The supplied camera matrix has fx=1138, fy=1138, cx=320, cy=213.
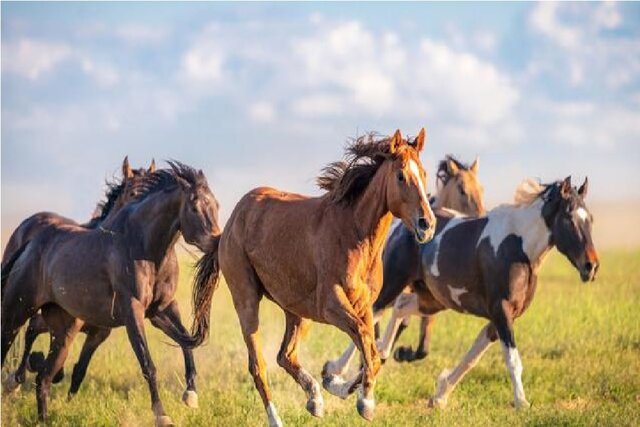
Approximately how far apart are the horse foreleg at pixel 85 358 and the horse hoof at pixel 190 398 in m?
1.48

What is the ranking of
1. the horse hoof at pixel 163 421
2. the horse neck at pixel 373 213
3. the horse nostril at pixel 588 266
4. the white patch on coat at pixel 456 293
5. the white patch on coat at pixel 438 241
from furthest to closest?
1. the white patch on coat at pixel 438 241
2. the white patch on coat at pixel 456 293
3. the horse nostril at pixel 588 266
4. the horse hoof at pixel 163 421
5. the horse neck at pixel 373 213

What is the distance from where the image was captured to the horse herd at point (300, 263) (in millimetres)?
8242

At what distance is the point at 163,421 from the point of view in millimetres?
9602

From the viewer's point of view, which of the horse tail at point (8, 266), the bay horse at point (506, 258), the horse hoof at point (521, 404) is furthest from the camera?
the horse tail at point (8, 266)

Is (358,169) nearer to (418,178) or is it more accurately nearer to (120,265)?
(418,178)

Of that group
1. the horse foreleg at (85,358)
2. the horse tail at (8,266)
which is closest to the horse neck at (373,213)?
the horse foreleg at (85,358)

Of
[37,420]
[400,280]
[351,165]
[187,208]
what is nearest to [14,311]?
[37,420]

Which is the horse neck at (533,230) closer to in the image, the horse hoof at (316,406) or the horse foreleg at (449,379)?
the horse foreleg at (449,379)

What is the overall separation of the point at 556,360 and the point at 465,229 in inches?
104

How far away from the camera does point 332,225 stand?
8.38m

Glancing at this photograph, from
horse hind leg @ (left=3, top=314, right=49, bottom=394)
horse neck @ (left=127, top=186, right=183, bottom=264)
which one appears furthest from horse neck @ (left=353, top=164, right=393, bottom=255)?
horse hind leg @ (left=3, top=314, right=49, bottom=394)

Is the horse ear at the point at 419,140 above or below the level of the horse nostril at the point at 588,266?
above

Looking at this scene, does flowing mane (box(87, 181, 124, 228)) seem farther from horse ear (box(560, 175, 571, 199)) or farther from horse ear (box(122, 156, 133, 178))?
horse ear (box(560, 175, 571, 199))

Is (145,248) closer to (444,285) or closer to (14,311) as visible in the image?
(14,311)
